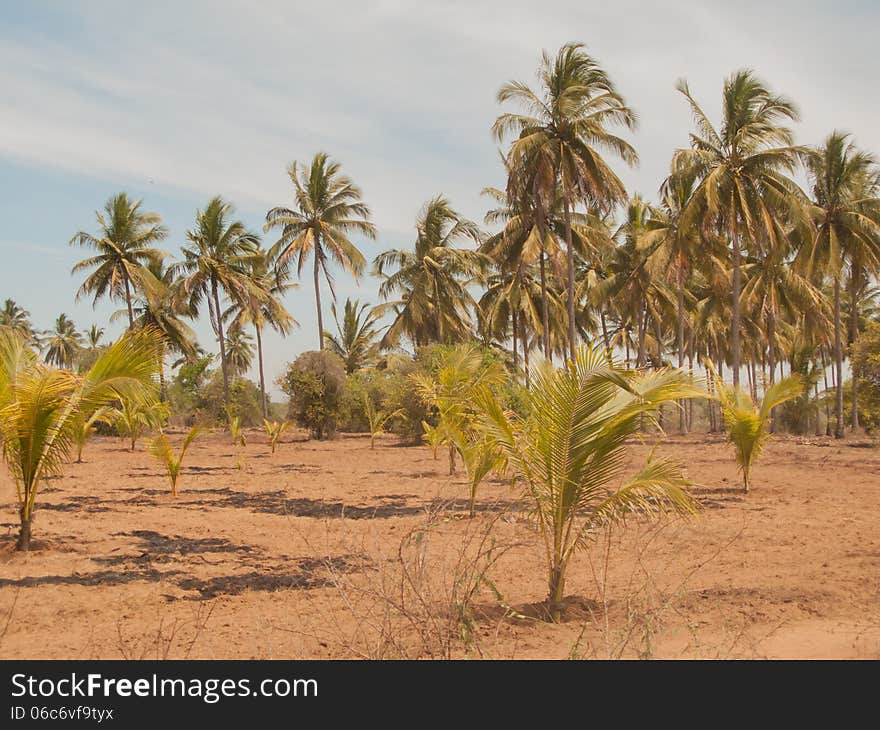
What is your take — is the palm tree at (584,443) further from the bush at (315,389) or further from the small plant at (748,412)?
the bush at (315,389)

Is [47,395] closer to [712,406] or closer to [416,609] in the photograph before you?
[416,609]

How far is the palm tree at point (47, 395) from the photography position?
272 inches

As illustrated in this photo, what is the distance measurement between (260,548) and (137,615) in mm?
2689

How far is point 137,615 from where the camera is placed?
18.5 feet

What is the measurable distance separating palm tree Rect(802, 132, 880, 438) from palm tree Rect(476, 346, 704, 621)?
2166 cm

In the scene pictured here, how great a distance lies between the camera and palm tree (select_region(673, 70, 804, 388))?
22438mm

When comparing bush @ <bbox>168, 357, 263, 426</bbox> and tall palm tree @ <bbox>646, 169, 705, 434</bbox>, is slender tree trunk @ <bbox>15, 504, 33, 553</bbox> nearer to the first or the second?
tall palm tree @ <bbox>646, 169, 705, 434</bbox>

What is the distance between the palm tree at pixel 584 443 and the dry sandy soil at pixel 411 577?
32cm

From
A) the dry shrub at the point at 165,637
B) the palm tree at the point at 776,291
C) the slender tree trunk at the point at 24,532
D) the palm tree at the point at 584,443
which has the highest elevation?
the palm tree at the point at 776,291

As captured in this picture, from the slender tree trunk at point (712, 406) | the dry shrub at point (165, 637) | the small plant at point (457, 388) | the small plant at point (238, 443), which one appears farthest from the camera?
the small plant at point (238, 443)

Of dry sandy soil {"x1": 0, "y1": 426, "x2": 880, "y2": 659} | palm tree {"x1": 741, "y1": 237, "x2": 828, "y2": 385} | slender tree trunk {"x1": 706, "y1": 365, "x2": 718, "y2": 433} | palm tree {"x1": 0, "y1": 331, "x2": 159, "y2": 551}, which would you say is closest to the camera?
dry sandy soil {"x1": 0, "y1": 426, "x2": 880, "y2": 659}

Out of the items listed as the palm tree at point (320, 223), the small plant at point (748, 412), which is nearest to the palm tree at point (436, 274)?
the palm tree at point (320, 223)

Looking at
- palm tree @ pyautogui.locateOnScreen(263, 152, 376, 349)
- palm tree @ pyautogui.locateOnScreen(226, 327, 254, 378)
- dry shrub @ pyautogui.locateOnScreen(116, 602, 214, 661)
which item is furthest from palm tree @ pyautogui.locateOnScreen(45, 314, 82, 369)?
dry shrub @ pyautogui.locateOnScreen(116, 602, 214, 661)

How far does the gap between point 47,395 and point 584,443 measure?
5098 mm
